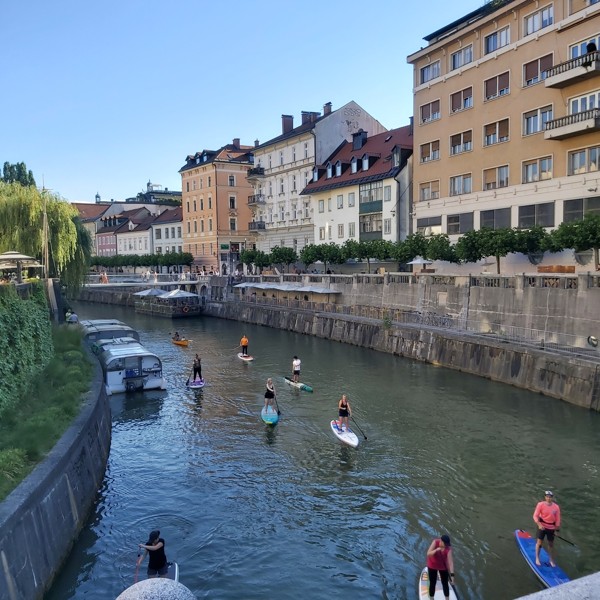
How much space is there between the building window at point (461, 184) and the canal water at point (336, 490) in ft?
69.8

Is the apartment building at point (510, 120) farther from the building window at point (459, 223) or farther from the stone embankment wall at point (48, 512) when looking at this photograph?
the stone embankment wall at point (48, 512)

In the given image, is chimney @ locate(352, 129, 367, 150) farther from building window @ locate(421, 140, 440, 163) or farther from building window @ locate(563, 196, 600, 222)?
building window @ locate(563, 196, 600, 222)

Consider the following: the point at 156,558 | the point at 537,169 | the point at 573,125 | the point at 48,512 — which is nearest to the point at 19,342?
the point at 48,512

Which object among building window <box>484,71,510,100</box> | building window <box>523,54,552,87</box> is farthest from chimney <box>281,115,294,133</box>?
building window <box>523,54,552,87</box>

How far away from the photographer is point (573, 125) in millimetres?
36594

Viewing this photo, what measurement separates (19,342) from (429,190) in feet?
134

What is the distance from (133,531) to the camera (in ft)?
50.7

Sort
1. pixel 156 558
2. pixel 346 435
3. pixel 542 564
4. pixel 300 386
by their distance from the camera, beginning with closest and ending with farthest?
pixel 156 558
pixel 542 564
pixel 346 435
pixel 300 386

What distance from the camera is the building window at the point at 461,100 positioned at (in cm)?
4703

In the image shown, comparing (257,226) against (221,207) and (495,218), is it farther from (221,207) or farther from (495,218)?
(495,218)

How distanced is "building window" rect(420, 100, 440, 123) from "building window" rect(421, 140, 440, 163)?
212 cm

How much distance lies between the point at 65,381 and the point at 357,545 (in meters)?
13.0

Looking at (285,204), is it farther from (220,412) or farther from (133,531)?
(133,531)

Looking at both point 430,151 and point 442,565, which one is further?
point 430,151
